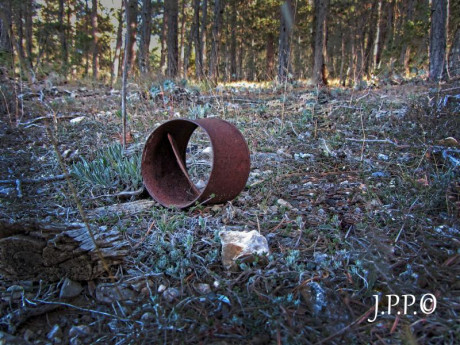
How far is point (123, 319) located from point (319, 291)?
0.77 meters

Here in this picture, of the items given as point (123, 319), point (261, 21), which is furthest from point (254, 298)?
point (261, 21)

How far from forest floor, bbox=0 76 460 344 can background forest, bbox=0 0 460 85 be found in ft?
4.54

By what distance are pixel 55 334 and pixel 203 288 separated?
1.89 feet

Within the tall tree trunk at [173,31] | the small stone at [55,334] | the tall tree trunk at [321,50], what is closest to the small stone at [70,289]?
the small stone at [55,334]

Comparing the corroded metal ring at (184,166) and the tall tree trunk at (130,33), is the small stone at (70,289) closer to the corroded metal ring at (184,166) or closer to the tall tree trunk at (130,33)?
the corroded metal ring at (184,166)

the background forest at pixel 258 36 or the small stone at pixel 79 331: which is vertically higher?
the background forest at pixel 258 36

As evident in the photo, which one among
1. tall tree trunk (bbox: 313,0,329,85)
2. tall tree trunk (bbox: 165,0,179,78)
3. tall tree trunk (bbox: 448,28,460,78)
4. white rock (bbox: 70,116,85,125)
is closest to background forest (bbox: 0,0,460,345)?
white rock (bbox: 70,116,85,125)

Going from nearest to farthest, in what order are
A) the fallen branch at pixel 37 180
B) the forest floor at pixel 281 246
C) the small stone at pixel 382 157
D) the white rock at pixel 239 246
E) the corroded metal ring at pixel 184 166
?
the forest floor at pixel 281 246 < the white rock at pixel 239 246 < the corroded metal ring at pixel 184 166 < the fallen branch at pixel 37 180 < the small stone at pixel 382 157

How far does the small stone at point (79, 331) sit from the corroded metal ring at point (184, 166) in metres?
1.08

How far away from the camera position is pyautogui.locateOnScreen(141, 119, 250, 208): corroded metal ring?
2.14 m

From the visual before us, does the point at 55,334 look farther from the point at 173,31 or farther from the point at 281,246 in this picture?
the point at 173,31

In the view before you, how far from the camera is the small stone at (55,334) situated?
1204mm

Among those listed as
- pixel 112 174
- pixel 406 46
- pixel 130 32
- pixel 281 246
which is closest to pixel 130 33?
pixel 130 32

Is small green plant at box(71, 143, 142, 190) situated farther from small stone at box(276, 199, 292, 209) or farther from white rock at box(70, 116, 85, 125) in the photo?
white rock at box(70, 116, 85, 125)
